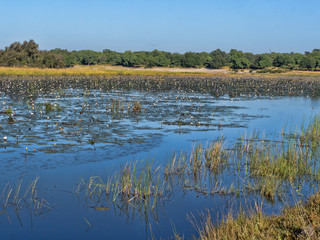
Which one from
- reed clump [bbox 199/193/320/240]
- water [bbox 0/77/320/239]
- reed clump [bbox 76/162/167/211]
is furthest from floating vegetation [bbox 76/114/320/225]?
reed clump [bbox 199/193/320/240]

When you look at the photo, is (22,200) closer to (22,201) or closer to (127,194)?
(22,201)

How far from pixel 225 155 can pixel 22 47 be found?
78178 mm

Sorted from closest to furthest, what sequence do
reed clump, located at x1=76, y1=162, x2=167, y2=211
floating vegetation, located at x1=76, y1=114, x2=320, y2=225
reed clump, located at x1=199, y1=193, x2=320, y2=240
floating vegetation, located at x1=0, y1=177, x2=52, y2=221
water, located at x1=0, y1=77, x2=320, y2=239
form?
reed clump, located at x1=199, y1=193, x2=320, y2=240 → water, located at x1=0, y1=77, x2=320, y2=239 → floating vegetation, located at x1=0, y1=177, x2=52, y2=221 → reed clump, located at x1=76, y1=162, x2=167, y2=211 → floating vegetation, located at x1=76, y1=114, x2=320, y2=225

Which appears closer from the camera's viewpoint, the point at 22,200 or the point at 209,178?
the point at 22,200

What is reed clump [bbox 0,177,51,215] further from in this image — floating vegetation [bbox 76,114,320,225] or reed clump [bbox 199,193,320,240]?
reed clump [bbox 199,193,320,240]

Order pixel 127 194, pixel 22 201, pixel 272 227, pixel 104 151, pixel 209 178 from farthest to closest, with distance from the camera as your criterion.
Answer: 1. pixel 104 151
2. pixel 209 178
3. pixel 127 194
4. pixel 22 201
5. pixel 272 227

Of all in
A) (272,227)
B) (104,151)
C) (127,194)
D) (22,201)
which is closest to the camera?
(272,227)

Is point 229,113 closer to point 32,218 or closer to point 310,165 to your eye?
point 310,165

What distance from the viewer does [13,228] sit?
302 inches

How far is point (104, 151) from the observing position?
13.7m

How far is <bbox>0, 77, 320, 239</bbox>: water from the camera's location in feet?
26.1

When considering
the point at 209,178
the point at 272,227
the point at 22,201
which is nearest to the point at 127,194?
the point at 22,201

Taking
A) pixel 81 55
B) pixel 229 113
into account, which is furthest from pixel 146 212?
pixel 81 55

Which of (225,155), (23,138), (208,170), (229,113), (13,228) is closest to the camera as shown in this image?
(13,228)
